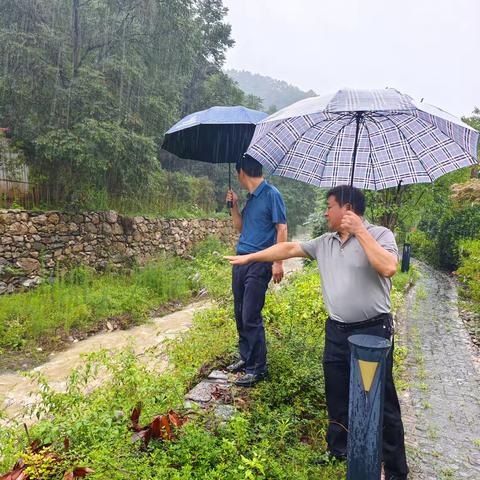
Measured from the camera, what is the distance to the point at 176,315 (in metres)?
9.22

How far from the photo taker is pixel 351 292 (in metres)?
2.27

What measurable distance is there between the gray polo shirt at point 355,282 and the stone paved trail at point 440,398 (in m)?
1.47

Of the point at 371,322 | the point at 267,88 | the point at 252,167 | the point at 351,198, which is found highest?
the point at 267,88

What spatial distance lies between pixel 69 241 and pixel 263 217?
26.5ft

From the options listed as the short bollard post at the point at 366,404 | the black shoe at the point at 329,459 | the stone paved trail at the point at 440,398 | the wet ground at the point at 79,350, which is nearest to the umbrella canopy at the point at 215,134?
the wet ground at the point at 79,350

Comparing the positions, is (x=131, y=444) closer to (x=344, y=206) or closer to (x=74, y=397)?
(x=74, y=397)

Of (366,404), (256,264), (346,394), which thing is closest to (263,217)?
(256,264)

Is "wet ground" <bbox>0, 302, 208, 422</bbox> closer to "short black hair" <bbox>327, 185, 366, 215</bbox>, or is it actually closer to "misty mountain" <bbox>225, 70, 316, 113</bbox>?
"short black hair" <bbox>327, 185, 366, 215</bbox>

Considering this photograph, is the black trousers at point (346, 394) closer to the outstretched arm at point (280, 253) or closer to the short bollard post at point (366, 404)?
the short bollard post at point (366, 404)

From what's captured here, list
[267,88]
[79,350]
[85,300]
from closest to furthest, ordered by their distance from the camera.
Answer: [79,350], [85,300], [267,88]

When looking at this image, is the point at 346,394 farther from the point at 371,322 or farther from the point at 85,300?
the point at 85,300

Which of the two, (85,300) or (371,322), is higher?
(371,322)

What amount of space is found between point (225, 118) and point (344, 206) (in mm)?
1663

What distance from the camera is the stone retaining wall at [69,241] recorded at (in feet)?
28.0
